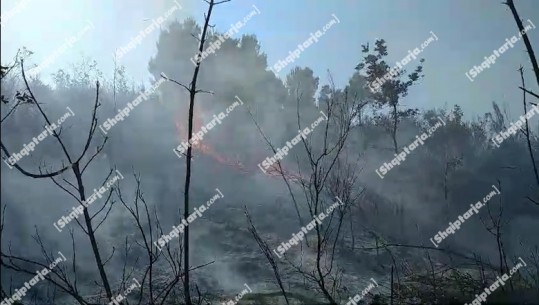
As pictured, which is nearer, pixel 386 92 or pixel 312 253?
pixel 312 253

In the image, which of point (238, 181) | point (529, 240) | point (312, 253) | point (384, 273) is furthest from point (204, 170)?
point (529, 240)

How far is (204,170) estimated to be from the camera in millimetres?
32969

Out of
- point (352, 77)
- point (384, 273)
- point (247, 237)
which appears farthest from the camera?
point (352, 77)

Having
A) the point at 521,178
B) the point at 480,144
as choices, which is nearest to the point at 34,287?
the point at 521,178

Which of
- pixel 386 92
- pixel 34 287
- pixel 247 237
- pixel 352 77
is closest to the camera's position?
pixel 34 287

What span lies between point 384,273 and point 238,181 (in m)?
15.9

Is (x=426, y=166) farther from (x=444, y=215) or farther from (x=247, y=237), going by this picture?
(x=247, y=237)

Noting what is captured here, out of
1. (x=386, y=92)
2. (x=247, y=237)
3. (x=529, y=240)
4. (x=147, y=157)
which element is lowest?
(x=529, y=240)

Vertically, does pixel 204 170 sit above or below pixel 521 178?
above

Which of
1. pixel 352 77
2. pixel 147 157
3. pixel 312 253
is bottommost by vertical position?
pixel 312 253

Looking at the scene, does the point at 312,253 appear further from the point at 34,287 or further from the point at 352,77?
the point at 352,77

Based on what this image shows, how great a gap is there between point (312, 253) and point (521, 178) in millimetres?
21424

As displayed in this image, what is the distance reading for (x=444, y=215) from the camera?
88.2 feet

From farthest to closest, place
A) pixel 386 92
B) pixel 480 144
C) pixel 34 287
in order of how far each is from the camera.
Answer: pixel 480 144
pixel 386 92
pixel 34 287
